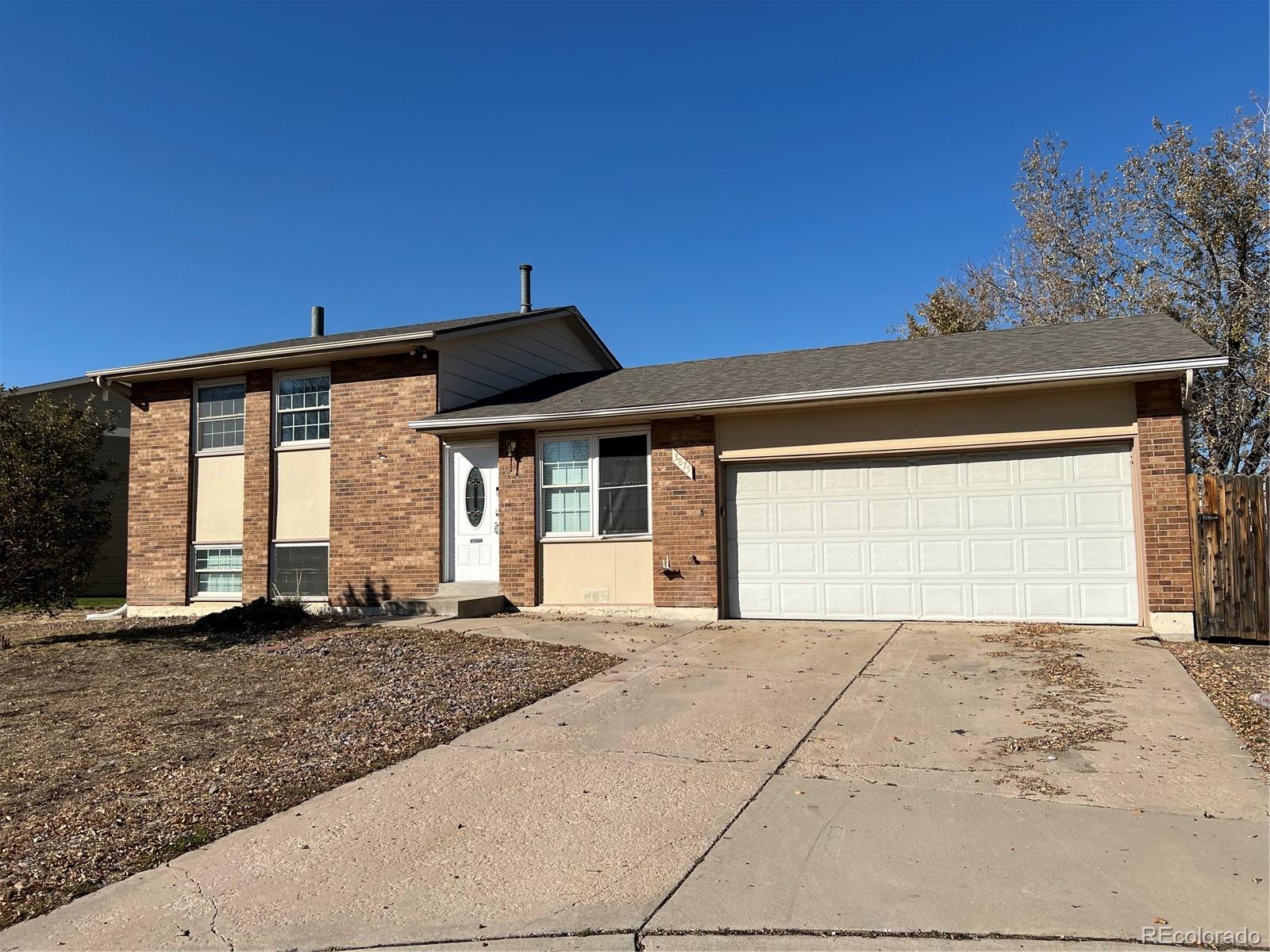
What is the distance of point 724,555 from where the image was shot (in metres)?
11.8

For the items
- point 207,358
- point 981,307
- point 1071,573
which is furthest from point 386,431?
point 981,307

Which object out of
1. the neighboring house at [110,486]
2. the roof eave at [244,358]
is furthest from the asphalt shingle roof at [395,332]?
the neighboring house at [110,486]

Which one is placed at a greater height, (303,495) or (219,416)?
(219,416)

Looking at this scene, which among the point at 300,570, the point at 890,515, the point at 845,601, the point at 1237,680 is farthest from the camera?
the point at 300,570

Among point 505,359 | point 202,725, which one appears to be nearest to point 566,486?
point 505,359

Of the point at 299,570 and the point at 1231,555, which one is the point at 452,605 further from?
the point at 1231,555

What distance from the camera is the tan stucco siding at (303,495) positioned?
14.5m

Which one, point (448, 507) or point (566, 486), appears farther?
point (448, 507)

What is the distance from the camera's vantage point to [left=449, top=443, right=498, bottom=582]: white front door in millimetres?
13320

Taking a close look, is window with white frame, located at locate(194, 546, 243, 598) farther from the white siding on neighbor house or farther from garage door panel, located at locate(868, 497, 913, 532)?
garage door panel, located at locate(868, 497, 913, 532)

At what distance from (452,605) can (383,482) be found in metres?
2.51

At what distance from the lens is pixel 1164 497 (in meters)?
9.37

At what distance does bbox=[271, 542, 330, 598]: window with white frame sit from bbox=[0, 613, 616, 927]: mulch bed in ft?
9.58

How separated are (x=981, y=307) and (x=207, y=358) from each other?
20.7m
